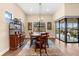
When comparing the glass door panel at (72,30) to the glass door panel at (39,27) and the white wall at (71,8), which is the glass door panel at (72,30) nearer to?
the white wall at (71,8)

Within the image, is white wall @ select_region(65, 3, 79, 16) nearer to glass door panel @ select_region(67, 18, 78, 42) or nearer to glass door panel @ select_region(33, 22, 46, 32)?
glass door panel @ select_region(67, 18, 78, 42)

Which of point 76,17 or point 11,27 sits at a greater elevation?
point 76,17

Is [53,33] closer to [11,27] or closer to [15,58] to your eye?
[11,27]

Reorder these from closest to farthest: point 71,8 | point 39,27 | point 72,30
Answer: point 71,8, point 72,30, point 39,27

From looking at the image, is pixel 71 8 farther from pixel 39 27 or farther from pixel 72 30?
pixel 39 27

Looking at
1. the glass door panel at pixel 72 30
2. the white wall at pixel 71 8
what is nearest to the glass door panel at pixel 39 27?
the glass door panel at pixel 72 30

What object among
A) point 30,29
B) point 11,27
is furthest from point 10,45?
point 30,29

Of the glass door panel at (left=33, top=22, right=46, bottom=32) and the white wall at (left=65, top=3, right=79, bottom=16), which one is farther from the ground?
the white wall at (left=65, top=3, right=79, bottom=16)

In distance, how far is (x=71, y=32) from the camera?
10.5 metres

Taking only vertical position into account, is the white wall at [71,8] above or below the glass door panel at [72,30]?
above

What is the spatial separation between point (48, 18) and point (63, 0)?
1406cm

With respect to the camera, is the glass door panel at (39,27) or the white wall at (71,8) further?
the glass door panel at (39,27)

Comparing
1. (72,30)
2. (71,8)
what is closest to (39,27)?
(72,30)

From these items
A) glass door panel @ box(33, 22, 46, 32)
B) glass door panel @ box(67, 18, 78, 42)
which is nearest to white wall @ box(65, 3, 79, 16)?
glass door panel @ box(67, 18, 78, 42)
